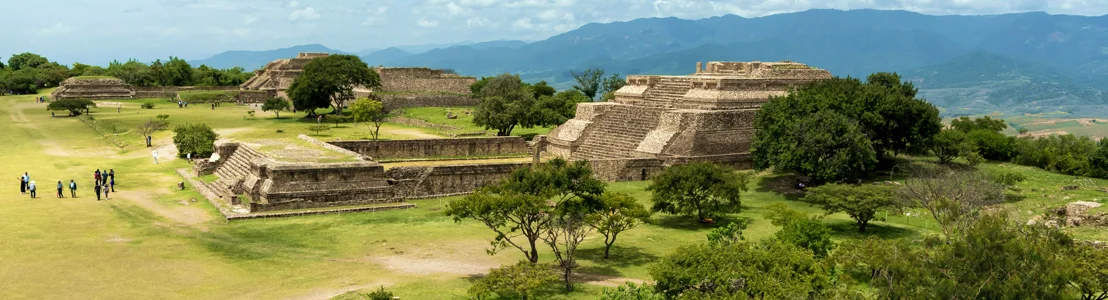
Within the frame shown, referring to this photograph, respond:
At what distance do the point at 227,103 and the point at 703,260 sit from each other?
6429cm

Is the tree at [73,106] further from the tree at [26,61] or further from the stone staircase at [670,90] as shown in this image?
the tree at [26,61]

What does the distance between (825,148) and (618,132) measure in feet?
32.5

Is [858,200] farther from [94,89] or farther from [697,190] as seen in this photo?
[94,89]

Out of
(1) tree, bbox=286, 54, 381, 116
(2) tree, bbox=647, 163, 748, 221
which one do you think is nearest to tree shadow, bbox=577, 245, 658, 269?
(2) tree, bbox=647, 163, 748, 221

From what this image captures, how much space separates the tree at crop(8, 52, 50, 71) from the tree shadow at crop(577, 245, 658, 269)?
103 meters

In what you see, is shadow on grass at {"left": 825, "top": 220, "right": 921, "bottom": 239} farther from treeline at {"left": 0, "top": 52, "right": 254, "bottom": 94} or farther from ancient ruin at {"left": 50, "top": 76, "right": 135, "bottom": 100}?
treeline at {"left": 0, "top": 52, "right": 254, "bottom": 94}

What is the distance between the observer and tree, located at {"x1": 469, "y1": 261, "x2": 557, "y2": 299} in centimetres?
1711

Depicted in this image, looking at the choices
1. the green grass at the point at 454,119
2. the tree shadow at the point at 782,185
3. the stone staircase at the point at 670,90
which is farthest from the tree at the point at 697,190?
the green grass at the point at 454,119

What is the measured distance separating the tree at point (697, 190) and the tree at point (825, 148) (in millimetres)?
4862

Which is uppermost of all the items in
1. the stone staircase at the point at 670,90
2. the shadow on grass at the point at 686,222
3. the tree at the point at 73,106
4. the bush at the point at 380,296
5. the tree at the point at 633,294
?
the stone staircase at the point at 670,90

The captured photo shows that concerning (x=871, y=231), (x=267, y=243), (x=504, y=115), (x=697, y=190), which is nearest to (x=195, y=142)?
(x=504, y=115)

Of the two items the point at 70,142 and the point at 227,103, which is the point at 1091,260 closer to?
the point at 70,142

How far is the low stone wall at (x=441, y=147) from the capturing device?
35.9 metres

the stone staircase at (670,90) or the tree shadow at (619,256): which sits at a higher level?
the stone staircase at (670,90)
